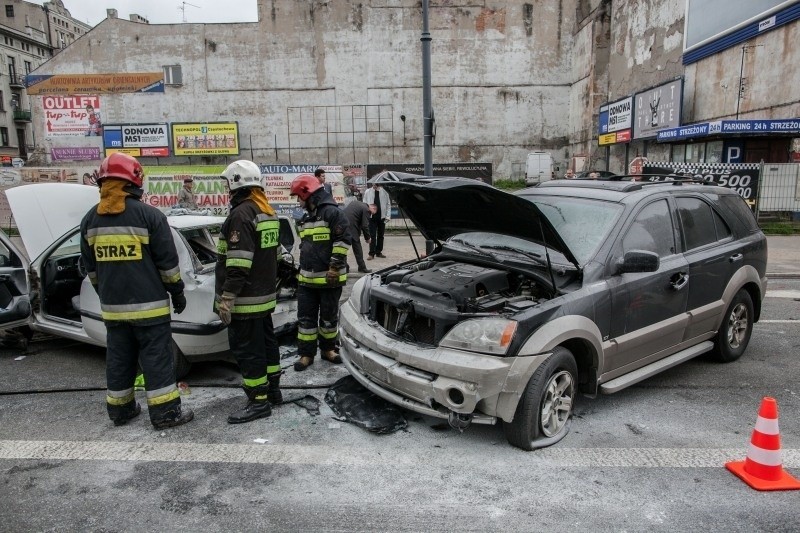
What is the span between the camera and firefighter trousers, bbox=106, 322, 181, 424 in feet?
13.2

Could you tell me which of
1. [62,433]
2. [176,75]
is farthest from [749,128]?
[176,75]

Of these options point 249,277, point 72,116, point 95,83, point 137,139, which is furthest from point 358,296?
point 72,116

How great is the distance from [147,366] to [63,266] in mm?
2663

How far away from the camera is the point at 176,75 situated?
3119 centimetres

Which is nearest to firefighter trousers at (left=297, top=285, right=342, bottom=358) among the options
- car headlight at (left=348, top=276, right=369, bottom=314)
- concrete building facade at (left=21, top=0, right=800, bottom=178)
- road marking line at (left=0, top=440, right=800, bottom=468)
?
car headlight at (left=348, top=276, right=369, bottom=314)

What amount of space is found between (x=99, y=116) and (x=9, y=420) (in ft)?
105

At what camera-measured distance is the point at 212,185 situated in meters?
17.6

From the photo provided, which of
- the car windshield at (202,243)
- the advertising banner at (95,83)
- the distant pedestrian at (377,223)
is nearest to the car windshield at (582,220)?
the car windshield at (202,243)

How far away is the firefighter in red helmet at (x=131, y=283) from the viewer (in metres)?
3.88

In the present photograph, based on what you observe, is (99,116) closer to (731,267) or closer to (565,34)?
(565,34)

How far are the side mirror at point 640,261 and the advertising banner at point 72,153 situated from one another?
112 ft

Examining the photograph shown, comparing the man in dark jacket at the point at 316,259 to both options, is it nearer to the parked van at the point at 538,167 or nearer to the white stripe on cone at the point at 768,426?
the white stripe on cone at the point at 768,426

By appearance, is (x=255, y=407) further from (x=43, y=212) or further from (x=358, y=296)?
(x=43, y=212)

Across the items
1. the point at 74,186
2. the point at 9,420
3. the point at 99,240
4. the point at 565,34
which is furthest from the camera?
the point at 565,34
